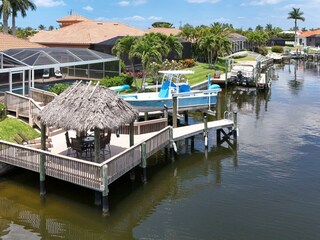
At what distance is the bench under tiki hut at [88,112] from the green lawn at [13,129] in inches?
165

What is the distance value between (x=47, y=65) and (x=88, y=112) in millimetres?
15023

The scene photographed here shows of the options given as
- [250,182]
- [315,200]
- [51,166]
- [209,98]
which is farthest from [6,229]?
[209,98]

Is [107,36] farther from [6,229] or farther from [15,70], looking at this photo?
[6,229]

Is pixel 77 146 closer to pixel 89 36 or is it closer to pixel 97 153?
pixel 97 153

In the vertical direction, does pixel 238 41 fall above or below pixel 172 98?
above

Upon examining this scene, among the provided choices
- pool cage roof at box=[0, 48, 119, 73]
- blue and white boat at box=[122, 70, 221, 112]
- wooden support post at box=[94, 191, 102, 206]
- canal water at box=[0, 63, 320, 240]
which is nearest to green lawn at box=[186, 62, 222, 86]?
pool cage roof at box=[0, 48, 119, 73]

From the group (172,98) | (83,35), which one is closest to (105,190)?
(172,98)

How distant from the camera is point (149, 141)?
747 inches

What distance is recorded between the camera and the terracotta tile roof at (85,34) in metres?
50.9

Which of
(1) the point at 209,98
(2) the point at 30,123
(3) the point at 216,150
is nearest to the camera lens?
(2) the point at 30,123

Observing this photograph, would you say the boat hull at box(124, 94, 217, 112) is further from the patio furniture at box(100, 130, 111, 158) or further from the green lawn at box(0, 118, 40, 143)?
the patio furniture at box(100, 130, 111, 158)

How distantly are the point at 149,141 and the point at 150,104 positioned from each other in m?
7.60

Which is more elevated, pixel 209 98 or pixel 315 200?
pixel 209 98

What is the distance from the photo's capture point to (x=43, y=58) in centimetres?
3023
